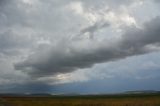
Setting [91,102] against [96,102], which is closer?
[96,102]

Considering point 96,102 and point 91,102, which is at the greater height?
point 91,102

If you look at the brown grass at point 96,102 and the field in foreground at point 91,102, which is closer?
the field in foreground at point 91,102

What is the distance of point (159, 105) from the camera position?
3250 inches

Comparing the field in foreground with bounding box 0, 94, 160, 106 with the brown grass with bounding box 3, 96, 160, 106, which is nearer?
A: the field in foreground with bounding box 0, 94, 160, 106
